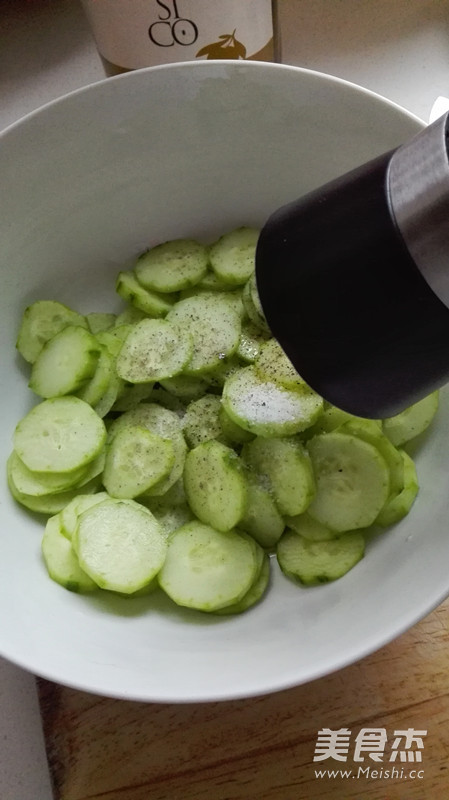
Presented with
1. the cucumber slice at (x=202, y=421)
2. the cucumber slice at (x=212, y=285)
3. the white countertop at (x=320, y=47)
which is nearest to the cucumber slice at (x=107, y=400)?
the cucumber slice at (x=202, y=421)

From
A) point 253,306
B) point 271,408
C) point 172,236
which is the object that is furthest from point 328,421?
point 172,236

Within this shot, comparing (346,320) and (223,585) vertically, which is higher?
(346,320)

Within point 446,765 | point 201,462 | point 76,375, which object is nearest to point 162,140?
point 76,375

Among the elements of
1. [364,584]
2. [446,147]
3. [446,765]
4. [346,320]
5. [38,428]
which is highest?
[446,147]

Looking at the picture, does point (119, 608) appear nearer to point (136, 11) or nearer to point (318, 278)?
point (318, 278)

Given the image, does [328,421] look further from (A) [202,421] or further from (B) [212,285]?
(B) [212,285]

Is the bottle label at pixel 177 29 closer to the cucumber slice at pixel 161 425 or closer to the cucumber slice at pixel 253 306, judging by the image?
the cucumber slice at pixel 253 306

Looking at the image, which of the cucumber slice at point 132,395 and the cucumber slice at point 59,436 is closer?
the cucumber slice at point 59,436
